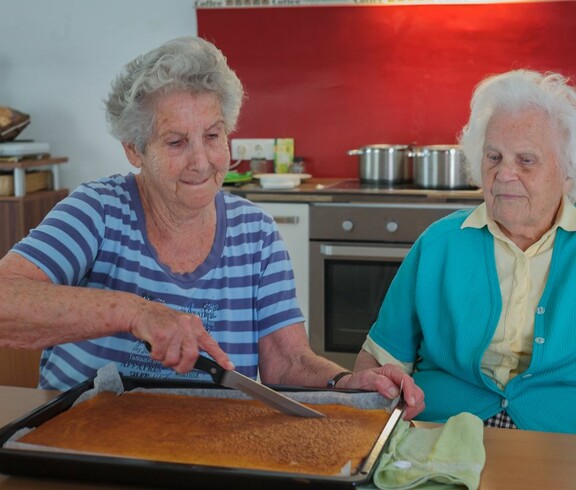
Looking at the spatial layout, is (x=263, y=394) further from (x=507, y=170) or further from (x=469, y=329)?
(x=507, y=170)

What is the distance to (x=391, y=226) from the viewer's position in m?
3.78

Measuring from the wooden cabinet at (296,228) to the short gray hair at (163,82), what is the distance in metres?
2.00

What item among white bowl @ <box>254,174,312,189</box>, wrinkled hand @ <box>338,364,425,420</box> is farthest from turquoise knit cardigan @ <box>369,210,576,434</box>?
white bowl @ <box>254,174,312,189</box>

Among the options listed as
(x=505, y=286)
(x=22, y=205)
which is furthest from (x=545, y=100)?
(x=22, y=205)

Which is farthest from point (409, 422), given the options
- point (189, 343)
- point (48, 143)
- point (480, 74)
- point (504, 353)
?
point (48, 143)

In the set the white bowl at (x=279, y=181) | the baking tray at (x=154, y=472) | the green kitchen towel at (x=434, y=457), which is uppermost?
the white bowl at (x=279, y=181)

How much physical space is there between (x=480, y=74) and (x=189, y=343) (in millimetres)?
3199

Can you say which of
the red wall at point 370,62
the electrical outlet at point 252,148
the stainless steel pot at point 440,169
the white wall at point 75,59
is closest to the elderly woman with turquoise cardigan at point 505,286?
the stainless steel pot at point 440,169

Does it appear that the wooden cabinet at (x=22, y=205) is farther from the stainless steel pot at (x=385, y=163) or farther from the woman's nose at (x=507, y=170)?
the woman's nose at (x=507, y=170)

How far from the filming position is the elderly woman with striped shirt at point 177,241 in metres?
1.79

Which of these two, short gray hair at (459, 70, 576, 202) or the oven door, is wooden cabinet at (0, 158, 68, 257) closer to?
the oven door

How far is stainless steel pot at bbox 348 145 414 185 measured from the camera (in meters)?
4.07

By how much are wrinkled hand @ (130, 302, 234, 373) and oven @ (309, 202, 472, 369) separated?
245cm

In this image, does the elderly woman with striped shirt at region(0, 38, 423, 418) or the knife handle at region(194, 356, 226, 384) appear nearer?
the knife handle at region(194, 356, 226, 384)
